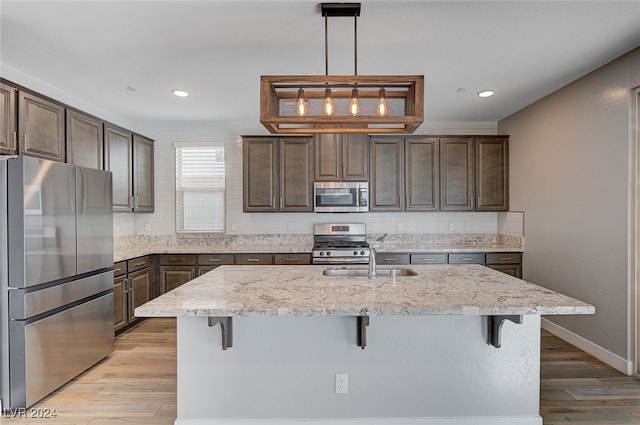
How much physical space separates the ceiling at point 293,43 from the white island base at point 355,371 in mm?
1866

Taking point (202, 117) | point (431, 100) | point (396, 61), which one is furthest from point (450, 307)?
point (202, 117)

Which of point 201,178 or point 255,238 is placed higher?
point 201,178

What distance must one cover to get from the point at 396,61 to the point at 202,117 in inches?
110

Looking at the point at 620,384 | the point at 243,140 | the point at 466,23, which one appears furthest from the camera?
the point at 243,140

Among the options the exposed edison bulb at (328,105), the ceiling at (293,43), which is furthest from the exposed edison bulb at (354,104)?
the ceiling at (293,43)

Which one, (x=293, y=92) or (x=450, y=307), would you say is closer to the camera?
(x=450, y=307)

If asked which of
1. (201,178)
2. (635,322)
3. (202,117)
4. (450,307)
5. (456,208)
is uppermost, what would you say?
(202,117)

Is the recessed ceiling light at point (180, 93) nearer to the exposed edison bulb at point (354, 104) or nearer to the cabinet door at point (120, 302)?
the cabinet door at point (120, 302)

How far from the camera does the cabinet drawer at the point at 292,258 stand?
4.57 m

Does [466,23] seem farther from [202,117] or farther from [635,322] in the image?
[202,117]

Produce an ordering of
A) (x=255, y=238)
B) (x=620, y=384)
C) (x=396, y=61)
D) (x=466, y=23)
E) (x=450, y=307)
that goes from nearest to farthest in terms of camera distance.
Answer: (x=450, y=307) → (x=466, y=23) → (x=620, y=384) → (x=396, y=61) → (x=255, y=238)

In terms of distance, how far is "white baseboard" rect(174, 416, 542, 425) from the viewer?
223 centimetres

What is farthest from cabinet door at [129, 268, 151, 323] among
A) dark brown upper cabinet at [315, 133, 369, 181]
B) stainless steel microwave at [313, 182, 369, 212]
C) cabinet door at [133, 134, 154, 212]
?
→ dark brown upper cabinet at [315, 133, 369, 181]

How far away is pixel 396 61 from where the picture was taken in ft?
10.0
